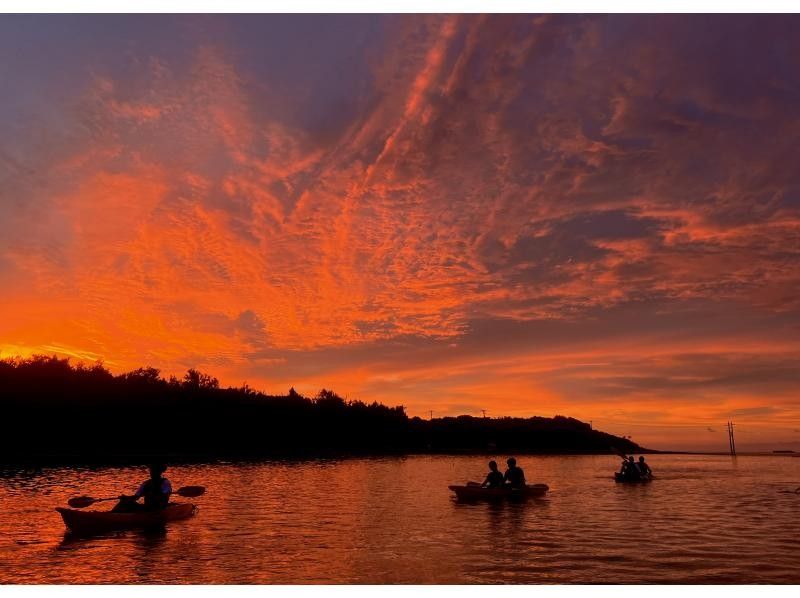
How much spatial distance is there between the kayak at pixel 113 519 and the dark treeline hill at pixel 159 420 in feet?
192

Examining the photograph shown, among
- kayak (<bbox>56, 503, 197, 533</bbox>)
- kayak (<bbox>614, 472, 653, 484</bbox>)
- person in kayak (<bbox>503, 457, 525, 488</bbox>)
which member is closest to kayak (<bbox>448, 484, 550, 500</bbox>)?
person in kayak (<bbox>503, 457, 525, 488</bbox>)

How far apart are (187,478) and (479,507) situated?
3142 centimetres

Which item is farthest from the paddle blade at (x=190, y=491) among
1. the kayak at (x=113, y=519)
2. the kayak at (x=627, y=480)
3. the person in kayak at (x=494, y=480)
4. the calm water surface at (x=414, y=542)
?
the kayak at (x=627, y=480)

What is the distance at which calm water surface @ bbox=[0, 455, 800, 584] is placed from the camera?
61.3ft

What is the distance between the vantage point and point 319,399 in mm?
173875

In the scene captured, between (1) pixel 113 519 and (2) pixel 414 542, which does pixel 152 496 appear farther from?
(2) pixel 414 542

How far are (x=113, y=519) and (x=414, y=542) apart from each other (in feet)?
39.0

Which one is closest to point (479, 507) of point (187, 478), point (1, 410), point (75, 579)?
point (75, 579)

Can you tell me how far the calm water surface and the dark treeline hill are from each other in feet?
183

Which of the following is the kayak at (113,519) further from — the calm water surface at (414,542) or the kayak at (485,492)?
the kayak at (485,492)

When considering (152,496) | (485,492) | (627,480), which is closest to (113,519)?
(152,496)

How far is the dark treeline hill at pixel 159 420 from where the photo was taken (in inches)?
3752

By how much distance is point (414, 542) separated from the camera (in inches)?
950

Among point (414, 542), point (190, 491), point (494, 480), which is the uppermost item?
point (494, 480)
